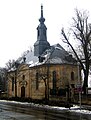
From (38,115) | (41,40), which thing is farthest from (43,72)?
(38,115)

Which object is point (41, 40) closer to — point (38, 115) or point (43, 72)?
point (43, 72)

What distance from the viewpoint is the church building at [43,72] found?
196 feet

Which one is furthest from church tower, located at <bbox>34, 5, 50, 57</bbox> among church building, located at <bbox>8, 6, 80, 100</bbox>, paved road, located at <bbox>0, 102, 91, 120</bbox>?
paved road, located at <bbox>0, 102, 91, 120</bbox>

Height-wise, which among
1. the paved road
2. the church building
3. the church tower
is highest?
the church tower

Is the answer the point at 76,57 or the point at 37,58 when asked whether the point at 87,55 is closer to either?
the point at 76,57

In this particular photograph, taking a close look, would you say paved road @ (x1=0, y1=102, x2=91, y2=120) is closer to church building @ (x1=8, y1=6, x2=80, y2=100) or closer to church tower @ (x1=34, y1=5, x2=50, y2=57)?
church building @ (x1=8, y1=6, x2=80, y2=100)

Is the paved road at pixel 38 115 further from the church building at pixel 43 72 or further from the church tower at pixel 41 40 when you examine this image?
the church tower at pixel 41 40

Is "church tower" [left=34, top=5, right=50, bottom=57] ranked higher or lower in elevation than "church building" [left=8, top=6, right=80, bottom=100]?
higher

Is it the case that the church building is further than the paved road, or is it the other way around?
the church building

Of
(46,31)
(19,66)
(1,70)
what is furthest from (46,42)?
(1,70)

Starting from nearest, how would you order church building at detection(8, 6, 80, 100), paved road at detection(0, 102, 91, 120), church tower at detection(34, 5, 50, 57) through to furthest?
paved road at detection(0, 102, 91, 120)
church building at detection(8, 6, 80, 100)
church tower at detection(34, 5, 50, 57)

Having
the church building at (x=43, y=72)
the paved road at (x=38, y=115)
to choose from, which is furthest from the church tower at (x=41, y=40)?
the paved road at (x=38, y=115)

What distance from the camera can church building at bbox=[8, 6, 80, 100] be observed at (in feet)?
196

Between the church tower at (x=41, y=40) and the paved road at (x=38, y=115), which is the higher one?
the church tower at (x=41, y=40)
